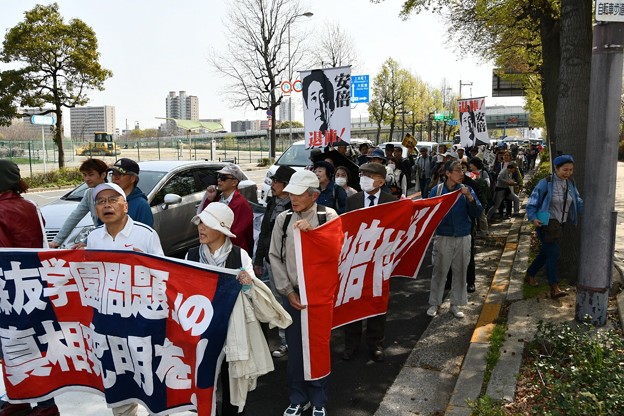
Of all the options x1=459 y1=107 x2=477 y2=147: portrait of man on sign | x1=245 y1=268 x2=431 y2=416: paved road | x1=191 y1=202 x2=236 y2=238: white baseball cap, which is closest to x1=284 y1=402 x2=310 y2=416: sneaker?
x1=245 y1=268 x2=431 y2=416: paved road

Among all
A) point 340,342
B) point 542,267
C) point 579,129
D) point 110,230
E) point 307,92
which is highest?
point 307,92

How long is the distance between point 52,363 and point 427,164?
511 inches

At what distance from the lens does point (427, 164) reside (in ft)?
49.9

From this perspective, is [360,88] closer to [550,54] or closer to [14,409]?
[550,54]

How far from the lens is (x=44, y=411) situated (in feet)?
12.3

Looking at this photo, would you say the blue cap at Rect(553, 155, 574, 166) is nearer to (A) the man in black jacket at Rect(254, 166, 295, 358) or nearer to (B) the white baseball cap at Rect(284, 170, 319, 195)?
(A) the man in black jacket at Rect(254, 166, 295, 358)

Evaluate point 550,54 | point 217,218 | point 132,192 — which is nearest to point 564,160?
point 217,218

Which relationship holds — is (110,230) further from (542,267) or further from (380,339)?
(542,267)

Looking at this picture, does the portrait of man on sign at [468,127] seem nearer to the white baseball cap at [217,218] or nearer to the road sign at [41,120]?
the white baseball cap at [217,218]

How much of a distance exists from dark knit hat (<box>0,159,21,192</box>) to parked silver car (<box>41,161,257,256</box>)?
356 centimetres

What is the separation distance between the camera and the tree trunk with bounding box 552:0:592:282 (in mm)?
6148

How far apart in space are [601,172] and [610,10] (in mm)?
1425

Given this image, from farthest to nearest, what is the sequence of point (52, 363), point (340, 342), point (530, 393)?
1. point (340, 342)
2. point (530, 393)
3. point (52, 363)

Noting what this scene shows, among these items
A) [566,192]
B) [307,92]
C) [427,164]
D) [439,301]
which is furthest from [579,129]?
[427,164]
